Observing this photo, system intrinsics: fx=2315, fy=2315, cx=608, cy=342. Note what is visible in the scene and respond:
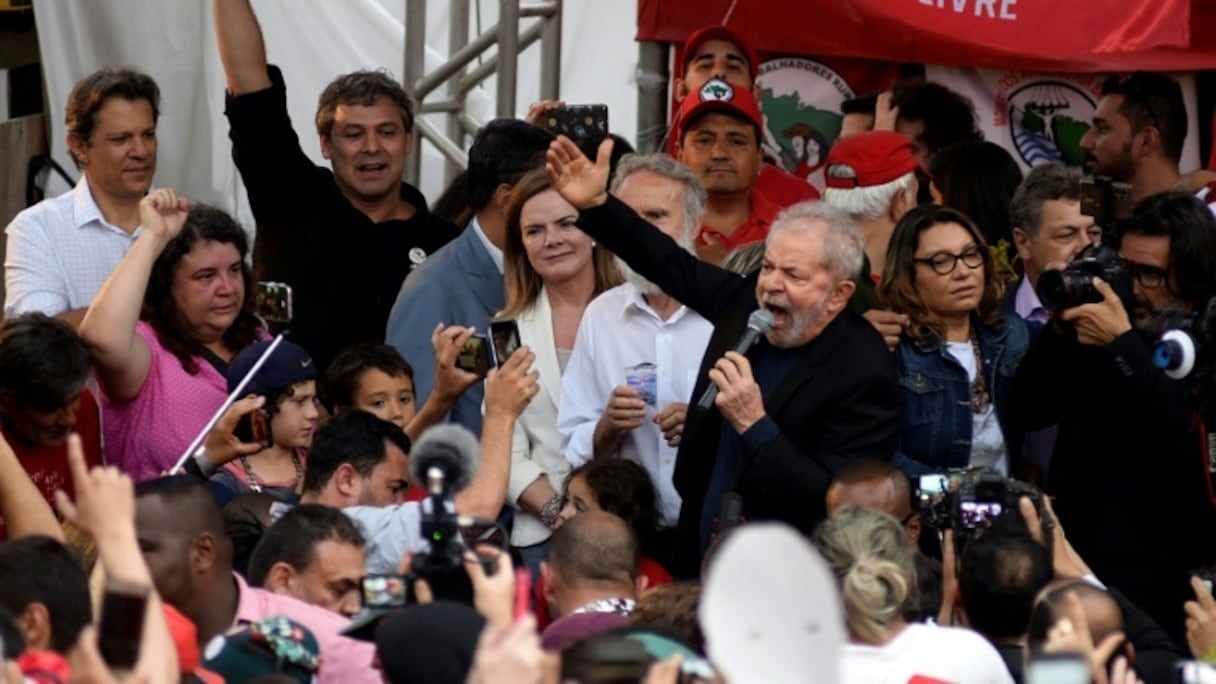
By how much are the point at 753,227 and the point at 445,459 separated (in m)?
3.36

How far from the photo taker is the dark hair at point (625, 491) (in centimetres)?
615

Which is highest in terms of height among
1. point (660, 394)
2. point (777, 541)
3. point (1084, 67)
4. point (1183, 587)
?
point (1084, 67)

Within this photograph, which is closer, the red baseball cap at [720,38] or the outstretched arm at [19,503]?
the outstretched arm at [19,503]

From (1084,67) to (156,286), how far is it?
3.38m

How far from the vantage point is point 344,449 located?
19.2ft

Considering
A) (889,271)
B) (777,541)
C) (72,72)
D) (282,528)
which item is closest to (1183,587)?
(889,271)

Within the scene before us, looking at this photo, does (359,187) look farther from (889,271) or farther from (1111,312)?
(1111,312)

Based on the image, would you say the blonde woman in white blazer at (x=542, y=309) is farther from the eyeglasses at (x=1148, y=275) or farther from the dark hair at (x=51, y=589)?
the dark hair at (x=51, y=589)

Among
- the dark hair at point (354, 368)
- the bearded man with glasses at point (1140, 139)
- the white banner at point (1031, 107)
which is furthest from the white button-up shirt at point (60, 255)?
the white banner at point (1031, 107)

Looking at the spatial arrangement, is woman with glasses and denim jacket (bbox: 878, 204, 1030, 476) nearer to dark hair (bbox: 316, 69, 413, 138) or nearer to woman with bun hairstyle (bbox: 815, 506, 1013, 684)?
woman with bun hairstyle (bbox: 815, 506, 1013, 684)

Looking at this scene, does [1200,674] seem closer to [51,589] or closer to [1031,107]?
[51,589]

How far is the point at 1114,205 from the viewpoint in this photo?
265 inches

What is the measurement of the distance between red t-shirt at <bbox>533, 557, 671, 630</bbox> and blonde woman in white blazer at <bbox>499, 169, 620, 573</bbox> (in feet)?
1.16

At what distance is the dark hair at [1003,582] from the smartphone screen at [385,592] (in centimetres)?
141
